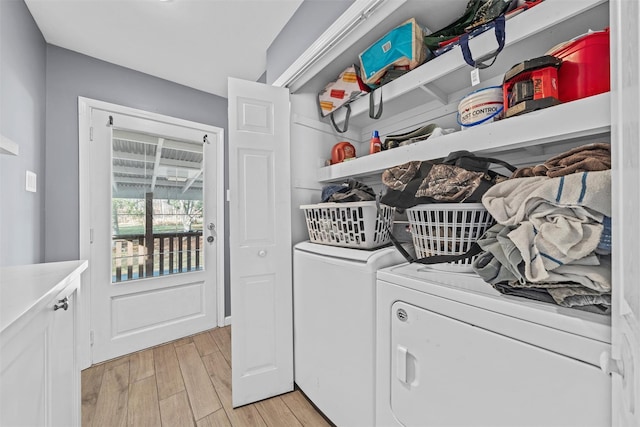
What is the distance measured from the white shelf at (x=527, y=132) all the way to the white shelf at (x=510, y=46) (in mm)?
267

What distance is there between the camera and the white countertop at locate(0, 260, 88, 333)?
57 centimetres

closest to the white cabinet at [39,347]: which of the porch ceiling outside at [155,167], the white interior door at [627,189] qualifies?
the white interior door at [627,189]

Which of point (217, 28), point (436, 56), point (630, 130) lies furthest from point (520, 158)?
point (217, 28)

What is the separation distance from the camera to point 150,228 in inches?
91.8

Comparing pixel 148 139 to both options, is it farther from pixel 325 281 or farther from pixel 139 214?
pixel 325 281

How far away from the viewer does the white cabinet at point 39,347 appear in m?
0.55

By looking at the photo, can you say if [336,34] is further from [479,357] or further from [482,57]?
[479,357]

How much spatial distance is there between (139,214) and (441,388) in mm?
2550

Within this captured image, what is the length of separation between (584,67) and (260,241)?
148cm

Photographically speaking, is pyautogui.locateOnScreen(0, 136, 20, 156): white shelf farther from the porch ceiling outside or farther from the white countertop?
the porch ceiling outside

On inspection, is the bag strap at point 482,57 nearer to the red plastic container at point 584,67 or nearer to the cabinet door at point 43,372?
the red plastic container at point 584,67

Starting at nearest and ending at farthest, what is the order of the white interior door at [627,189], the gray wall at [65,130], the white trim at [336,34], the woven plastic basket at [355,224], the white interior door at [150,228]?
the white interior door at [627,189] < the white trim at [336,34] < the woven plastic basket at [355,224] < the gray wall at [65,130] < the white interior door at [150,228]

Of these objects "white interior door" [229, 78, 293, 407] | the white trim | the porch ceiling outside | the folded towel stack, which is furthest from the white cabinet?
the white trim

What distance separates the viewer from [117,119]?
2.17 m
